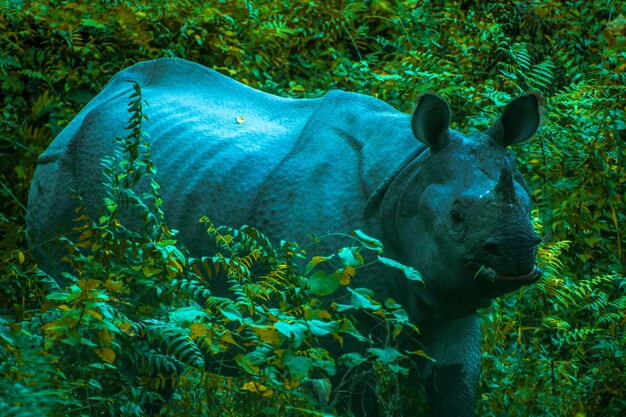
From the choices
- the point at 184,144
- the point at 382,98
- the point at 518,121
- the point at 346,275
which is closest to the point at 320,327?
the point at 346,275

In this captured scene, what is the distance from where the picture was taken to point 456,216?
484 cm

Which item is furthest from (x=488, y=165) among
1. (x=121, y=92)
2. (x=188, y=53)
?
(x=188, y=53)

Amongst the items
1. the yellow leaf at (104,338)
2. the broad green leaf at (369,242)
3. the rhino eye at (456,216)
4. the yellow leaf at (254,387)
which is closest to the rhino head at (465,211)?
the rhino eye at (456,216)

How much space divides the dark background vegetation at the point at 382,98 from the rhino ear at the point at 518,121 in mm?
644

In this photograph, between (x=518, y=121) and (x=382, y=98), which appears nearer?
(x=518, y=121)

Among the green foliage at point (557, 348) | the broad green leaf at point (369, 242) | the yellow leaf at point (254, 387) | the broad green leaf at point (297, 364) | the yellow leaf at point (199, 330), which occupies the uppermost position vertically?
the broad green leaf at point (369, 242)

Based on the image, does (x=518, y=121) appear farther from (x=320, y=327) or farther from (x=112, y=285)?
(x=112, y=285)

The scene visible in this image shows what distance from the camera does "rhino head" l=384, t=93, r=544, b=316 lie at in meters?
4.62

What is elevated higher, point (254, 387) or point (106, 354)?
point (106, 354)

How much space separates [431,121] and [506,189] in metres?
0.53

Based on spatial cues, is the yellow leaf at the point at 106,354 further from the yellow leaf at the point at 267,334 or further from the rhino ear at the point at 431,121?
A: the rhino ear at the point at 431,121

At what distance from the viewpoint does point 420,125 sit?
4988 mm

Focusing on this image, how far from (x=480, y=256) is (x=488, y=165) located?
1.36ft

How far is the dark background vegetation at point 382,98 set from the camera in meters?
Result: 4.50
